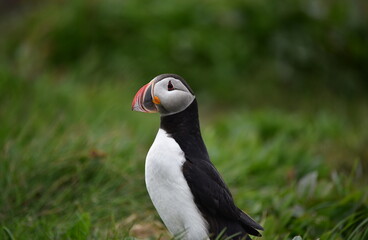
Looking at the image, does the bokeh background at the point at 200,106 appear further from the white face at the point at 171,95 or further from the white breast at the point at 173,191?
the white face at the point at 171,95

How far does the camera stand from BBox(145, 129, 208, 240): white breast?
92.2 inches

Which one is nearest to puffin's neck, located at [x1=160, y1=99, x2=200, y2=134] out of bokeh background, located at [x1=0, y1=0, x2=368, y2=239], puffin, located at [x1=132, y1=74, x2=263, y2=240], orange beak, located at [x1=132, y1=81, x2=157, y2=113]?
puffin, located at [x1=132, y1=74, x2=263, y2=240]

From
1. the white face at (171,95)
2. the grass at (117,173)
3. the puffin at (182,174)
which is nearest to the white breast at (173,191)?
the puffin at (182,174)

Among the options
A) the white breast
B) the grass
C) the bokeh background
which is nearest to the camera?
the white breast

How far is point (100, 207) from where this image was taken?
317 centimetres

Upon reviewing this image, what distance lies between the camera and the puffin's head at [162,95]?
2.36 metres

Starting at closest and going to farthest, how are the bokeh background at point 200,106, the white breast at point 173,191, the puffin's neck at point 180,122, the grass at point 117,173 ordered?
the white breast at point 173,191, the puffin's neck at point 180,122, the grass at point 117,173, the bokeh background at point 200,106

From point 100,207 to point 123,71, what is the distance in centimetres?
355

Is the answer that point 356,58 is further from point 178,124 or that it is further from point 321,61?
point 178,124

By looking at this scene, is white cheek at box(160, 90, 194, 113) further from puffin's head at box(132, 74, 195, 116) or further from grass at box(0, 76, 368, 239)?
grass at box(0, 76, 368, 239)

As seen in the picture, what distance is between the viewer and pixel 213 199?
2.42m

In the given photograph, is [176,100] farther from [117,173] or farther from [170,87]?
[117,173]

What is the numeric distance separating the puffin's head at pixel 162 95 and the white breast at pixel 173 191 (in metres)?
0.16

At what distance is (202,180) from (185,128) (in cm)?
25
